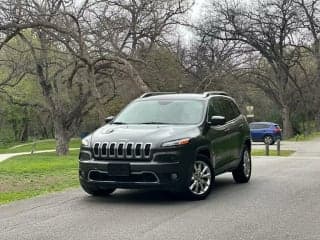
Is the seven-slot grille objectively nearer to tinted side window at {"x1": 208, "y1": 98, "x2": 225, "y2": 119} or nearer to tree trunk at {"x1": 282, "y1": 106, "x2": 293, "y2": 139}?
tinted side window at {"x1": 208, "y1": 98, "x2": 225, "y2": 119}

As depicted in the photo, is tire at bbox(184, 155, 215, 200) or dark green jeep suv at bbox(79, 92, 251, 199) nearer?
dark green jeep suv at bbox(79, 92, 251, 199)

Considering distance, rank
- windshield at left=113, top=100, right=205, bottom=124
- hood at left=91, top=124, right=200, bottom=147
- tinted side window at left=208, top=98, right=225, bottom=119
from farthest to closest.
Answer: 1. tinted side window at left=208, top=98, right=225, bottom=119
2. windshield at left=113, top=100, right=205, bottom=124
3. hood at left=91, top=124, right=200, bottom=147

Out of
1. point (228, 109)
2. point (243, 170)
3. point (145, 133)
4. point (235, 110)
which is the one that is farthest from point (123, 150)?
point (235, 110)

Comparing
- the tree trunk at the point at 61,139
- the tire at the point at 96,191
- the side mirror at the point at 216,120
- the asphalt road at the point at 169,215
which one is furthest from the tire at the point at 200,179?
the tree trunk at the point at 61,139

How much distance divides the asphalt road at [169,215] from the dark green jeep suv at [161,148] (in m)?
0.35

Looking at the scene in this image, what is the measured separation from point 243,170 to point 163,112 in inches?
98.2

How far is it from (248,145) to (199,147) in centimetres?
311

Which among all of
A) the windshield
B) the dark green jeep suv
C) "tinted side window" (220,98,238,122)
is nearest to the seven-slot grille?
the dark green jeep suv

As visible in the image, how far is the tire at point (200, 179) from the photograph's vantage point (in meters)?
9.41

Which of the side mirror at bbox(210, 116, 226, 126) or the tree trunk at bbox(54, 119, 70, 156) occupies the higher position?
the side mirror at bbox(210, 116, 226, 126)

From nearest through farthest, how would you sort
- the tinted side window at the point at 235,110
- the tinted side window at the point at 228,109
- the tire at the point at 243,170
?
the tinted side window at the point at 228,109 < the tire at the point at 243,170 < the tinted side window at the point at 235,110

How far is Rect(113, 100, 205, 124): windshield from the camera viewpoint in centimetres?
1026

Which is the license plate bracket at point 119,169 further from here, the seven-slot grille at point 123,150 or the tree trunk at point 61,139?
the tree trunk at point 61,139

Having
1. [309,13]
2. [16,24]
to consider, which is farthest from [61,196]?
[309,13]
